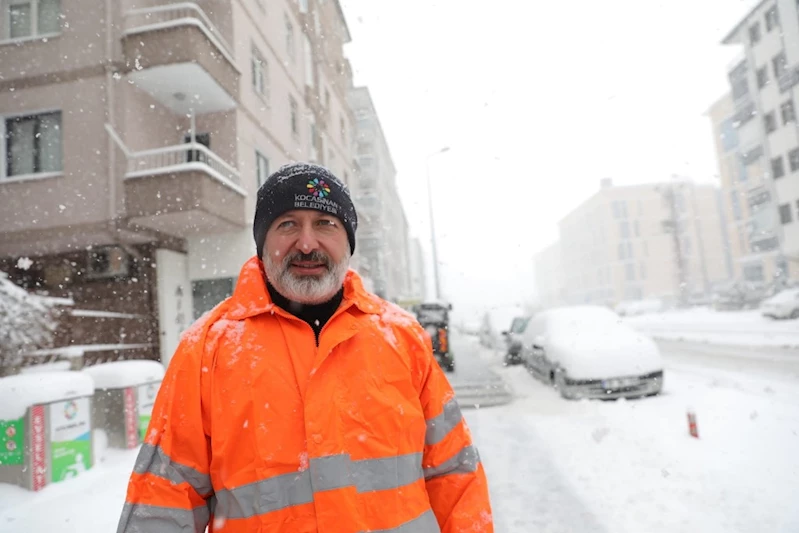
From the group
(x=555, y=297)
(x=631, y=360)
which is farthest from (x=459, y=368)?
(x=555, y=297)

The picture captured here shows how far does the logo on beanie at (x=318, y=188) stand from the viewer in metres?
1.71

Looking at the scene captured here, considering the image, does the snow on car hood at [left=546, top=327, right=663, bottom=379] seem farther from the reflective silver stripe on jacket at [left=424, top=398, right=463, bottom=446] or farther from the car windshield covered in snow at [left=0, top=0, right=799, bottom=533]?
the reflective silver stripe on jacket at [left=424, top=398, right=463, bottom=446]

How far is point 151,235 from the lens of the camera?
9.39 metres

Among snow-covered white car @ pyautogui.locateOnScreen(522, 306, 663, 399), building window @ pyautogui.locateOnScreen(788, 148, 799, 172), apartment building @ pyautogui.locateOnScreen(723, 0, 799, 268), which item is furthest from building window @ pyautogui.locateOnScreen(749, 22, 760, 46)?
snow-covered white car @ pyautogui.locateOnScreen(522, 306, 663, 399)

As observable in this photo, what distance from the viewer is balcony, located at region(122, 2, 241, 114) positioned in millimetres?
8164

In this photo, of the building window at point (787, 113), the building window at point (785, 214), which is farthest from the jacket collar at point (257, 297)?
the building window at point (785, 214)

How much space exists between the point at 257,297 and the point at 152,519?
0.68 metres

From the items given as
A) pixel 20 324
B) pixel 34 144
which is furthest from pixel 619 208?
pixel 20 324

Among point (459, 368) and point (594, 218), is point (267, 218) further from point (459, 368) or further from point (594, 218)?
point (594, 218)

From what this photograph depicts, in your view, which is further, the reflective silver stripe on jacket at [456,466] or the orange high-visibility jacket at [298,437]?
the reflective silver stripe on jacket at [456,466]

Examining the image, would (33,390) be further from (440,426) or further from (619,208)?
(619,208)

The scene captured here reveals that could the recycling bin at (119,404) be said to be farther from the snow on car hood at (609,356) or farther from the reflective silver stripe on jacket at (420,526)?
the snow on car hood at (609,356)

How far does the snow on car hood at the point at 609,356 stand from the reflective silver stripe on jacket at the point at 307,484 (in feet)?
20.8

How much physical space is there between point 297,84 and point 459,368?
10.1 meters
